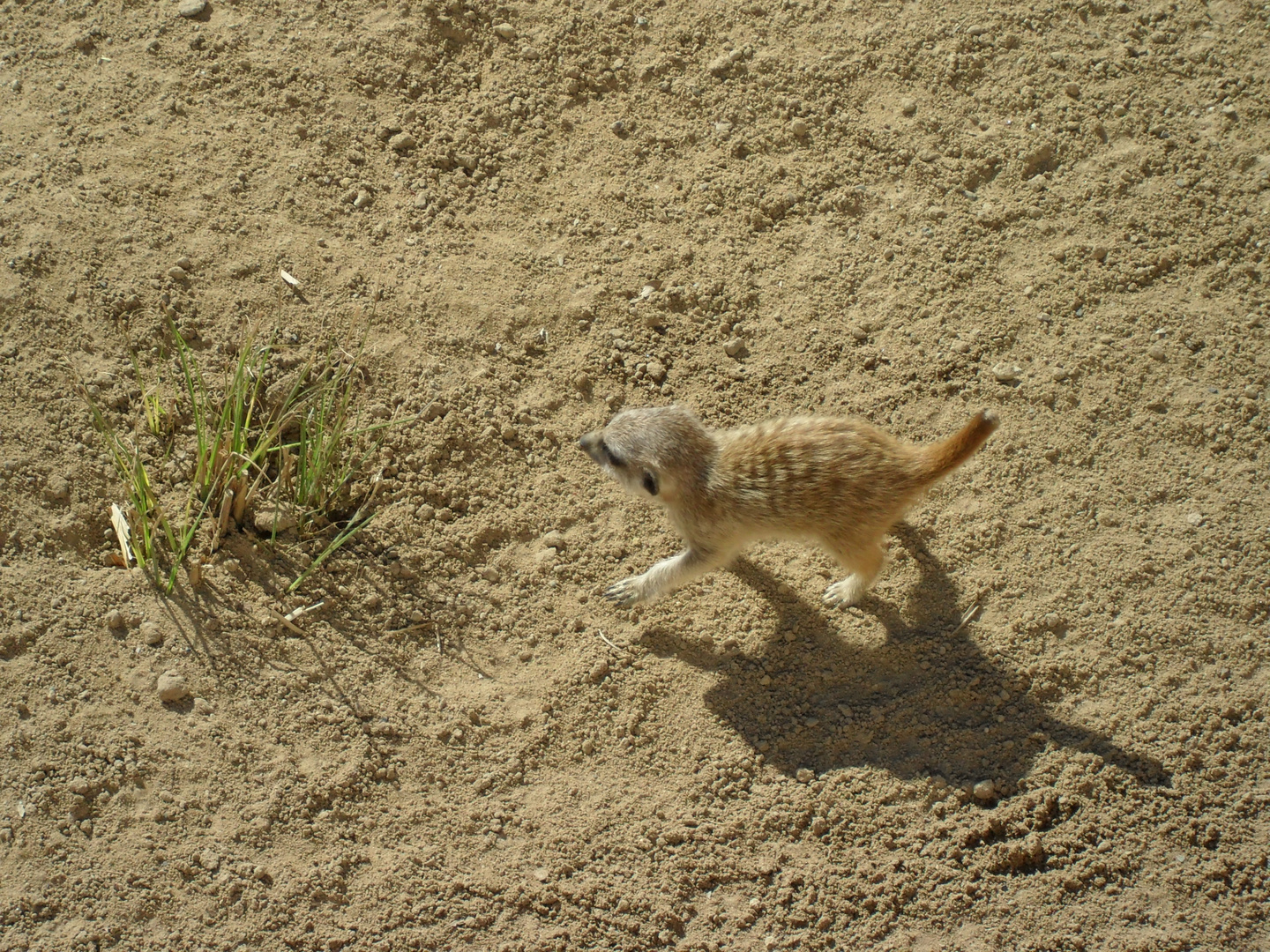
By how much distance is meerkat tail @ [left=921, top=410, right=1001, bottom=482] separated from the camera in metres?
2.68

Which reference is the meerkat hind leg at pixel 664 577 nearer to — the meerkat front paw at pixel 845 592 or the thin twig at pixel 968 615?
the meerkat front paw at pixel 845 592

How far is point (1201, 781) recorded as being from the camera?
9.29 ft

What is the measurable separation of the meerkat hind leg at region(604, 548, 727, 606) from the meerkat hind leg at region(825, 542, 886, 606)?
43cm

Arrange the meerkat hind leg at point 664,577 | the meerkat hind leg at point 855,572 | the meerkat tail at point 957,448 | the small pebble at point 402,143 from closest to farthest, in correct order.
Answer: the meerkat tail at point 957,448 → the meerkat hind leg at point 855,572 → the meerkat hind leg at point 664,577 → the small pebble at point 402,143

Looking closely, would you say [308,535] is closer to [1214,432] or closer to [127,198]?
[127,198]

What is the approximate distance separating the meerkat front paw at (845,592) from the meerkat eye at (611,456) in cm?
90

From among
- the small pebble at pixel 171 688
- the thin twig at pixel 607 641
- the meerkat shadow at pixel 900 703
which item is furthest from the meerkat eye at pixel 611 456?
the small pebble at pixel 171 688

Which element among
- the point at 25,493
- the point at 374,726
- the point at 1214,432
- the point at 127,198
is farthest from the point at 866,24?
the point at 25,493

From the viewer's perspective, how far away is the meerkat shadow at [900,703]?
291 centimetres

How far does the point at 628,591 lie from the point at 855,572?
801 millimetres

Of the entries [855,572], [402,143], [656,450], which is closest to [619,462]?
[656,450]

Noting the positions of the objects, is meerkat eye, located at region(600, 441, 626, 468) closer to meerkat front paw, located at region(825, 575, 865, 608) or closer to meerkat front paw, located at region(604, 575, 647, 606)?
meerkat front paw, located at region(604, 575, 647, 606)

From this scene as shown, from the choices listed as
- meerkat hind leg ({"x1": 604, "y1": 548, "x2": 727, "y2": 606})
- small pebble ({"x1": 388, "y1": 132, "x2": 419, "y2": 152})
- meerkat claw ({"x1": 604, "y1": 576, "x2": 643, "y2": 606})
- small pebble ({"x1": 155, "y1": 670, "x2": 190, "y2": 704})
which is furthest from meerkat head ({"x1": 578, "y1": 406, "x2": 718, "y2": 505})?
small pebble ({"x1": 388, "y1": 132, "x2": 419, "y2": 152})

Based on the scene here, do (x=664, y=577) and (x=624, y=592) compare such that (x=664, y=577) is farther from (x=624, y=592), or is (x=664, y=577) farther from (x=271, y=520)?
(x=271, y=520)
